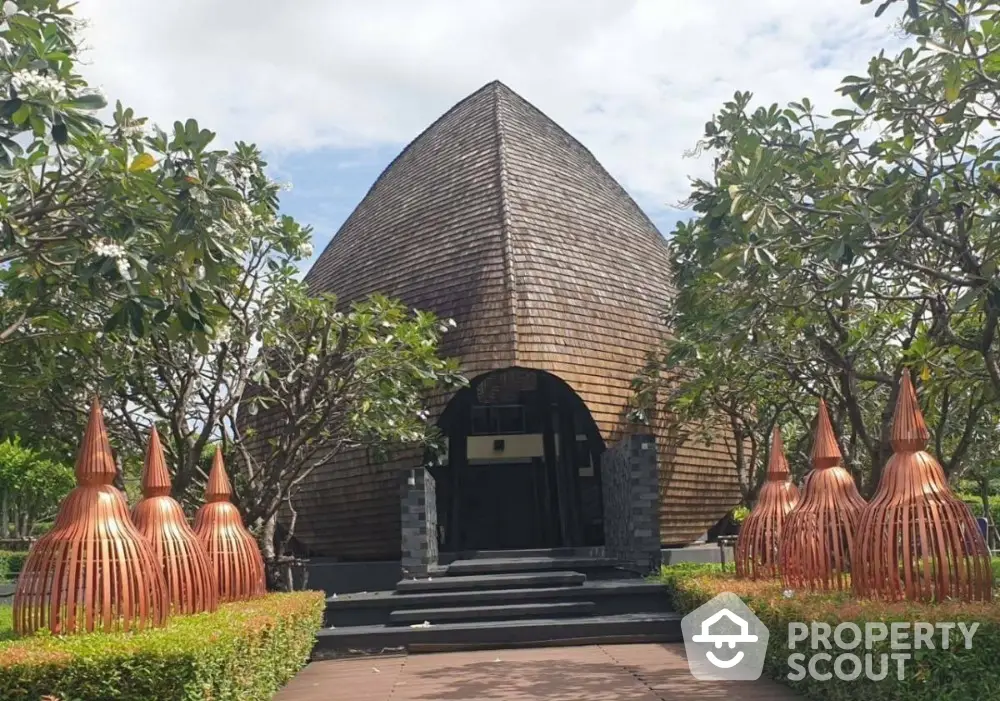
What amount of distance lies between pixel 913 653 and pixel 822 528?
288 cm

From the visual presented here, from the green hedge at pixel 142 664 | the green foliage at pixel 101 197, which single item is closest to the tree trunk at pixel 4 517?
the green foliage at pixel 101 197

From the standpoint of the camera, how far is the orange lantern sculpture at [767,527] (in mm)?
8914

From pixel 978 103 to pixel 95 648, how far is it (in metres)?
6.57

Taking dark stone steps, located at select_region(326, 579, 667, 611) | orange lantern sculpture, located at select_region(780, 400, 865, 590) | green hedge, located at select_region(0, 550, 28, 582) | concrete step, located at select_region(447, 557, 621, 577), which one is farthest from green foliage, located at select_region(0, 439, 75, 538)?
orange lantern sculpture, located at select_region(780, 400, 865, 590)

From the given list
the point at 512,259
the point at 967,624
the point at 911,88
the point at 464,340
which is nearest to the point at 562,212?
the point at 512,259

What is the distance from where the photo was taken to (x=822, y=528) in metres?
7.68

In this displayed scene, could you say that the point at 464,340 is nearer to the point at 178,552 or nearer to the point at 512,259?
the point at 512,259

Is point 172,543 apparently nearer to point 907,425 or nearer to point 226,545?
point 226,545

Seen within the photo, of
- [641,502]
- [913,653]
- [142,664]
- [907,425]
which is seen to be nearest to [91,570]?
[142,664]

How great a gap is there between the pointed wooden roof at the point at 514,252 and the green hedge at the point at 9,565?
42.9 ft

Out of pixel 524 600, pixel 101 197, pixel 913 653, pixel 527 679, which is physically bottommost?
pixel 527 679

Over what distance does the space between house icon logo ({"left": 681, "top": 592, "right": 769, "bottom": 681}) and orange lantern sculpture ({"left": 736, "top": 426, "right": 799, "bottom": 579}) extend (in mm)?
887

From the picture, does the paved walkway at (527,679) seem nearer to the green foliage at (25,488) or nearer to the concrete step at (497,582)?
the concrete step at (497,582)

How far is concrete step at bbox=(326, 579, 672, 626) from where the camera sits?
10.1 m
